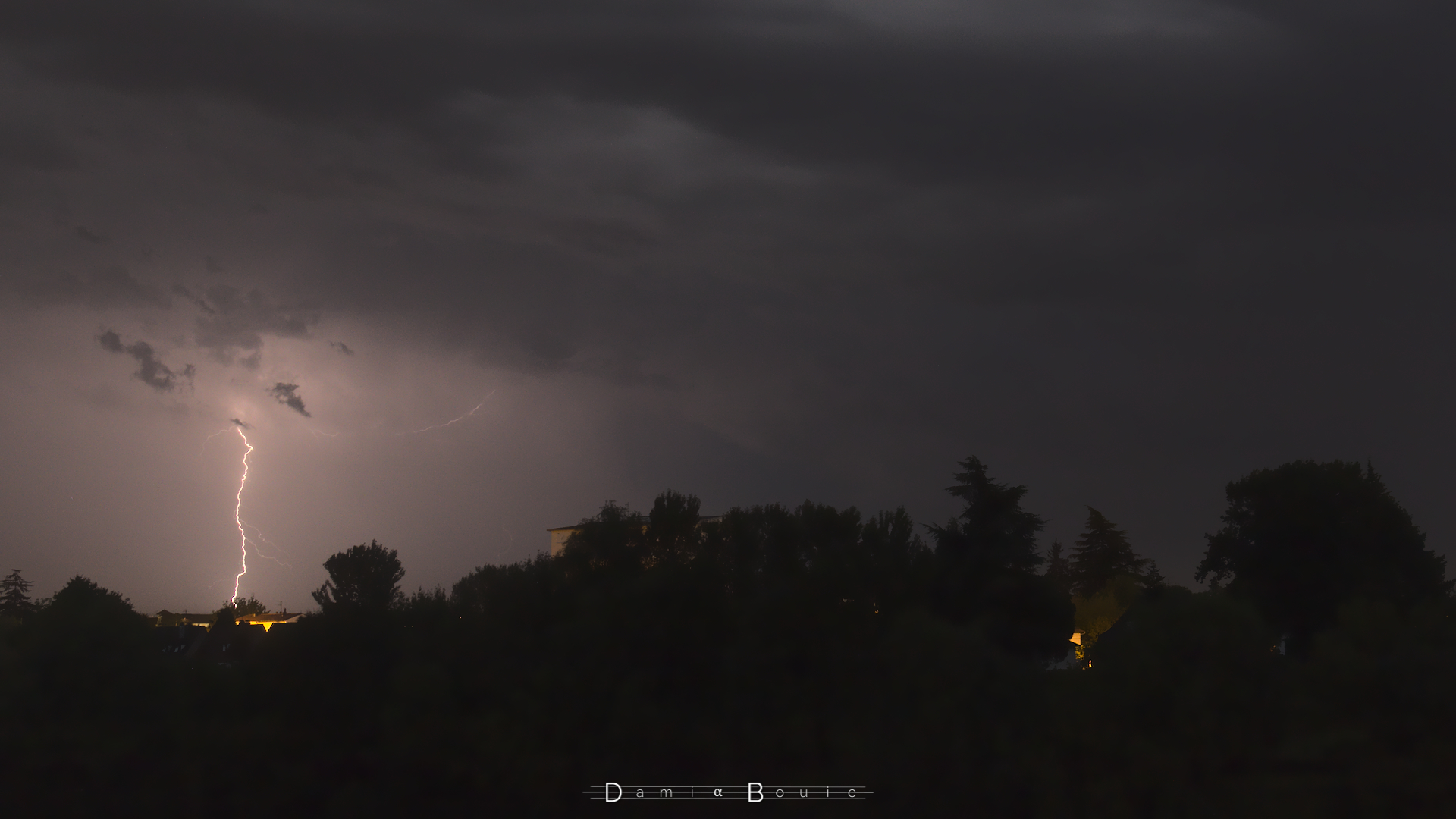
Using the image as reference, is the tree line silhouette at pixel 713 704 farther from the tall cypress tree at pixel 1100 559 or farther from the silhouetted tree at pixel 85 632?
the tall cypress tree at pixel 1100 559

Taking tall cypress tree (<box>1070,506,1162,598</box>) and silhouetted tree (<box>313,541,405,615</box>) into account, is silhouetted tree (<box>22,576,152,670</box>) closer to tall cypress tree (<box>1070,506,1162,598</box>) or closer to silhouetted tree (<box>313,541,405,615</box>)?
silhouetted tree (<box>313,541,405,615</box>)

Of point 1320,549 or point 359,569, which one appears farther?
point 359,569

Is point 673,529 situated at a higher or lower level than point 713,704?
higher

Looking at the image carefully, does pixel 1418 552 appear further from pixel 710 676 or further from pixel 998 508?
pixel 710 676

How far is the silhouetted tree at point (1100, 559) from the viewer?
88375 mm

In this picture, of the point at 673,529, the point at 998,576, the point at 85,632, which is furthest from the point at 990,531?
the point at 85,632

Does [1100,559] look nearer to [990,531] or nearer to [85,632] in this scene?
[990,531]

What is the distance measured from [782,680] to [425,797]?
27.3 feet

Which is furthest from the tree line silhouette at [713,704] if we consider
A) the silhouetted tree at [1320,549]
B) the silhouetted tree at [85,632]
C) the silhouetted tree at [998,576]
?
the silhouetted tree at [1320,549]

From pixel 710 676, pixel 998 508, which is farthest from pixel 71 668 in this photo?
pixel 998 508

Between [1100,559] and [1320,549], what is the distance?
48.3 metres

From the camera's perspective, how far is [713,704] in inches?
868

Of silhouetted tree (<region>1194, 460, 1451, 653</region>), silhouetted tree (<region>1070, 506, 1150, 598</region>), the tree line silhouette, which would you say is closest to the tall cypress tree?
silhouetted tree (<region>1070, 506, 1150, 598</region>)

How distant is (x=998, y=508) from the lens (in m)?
41.2
